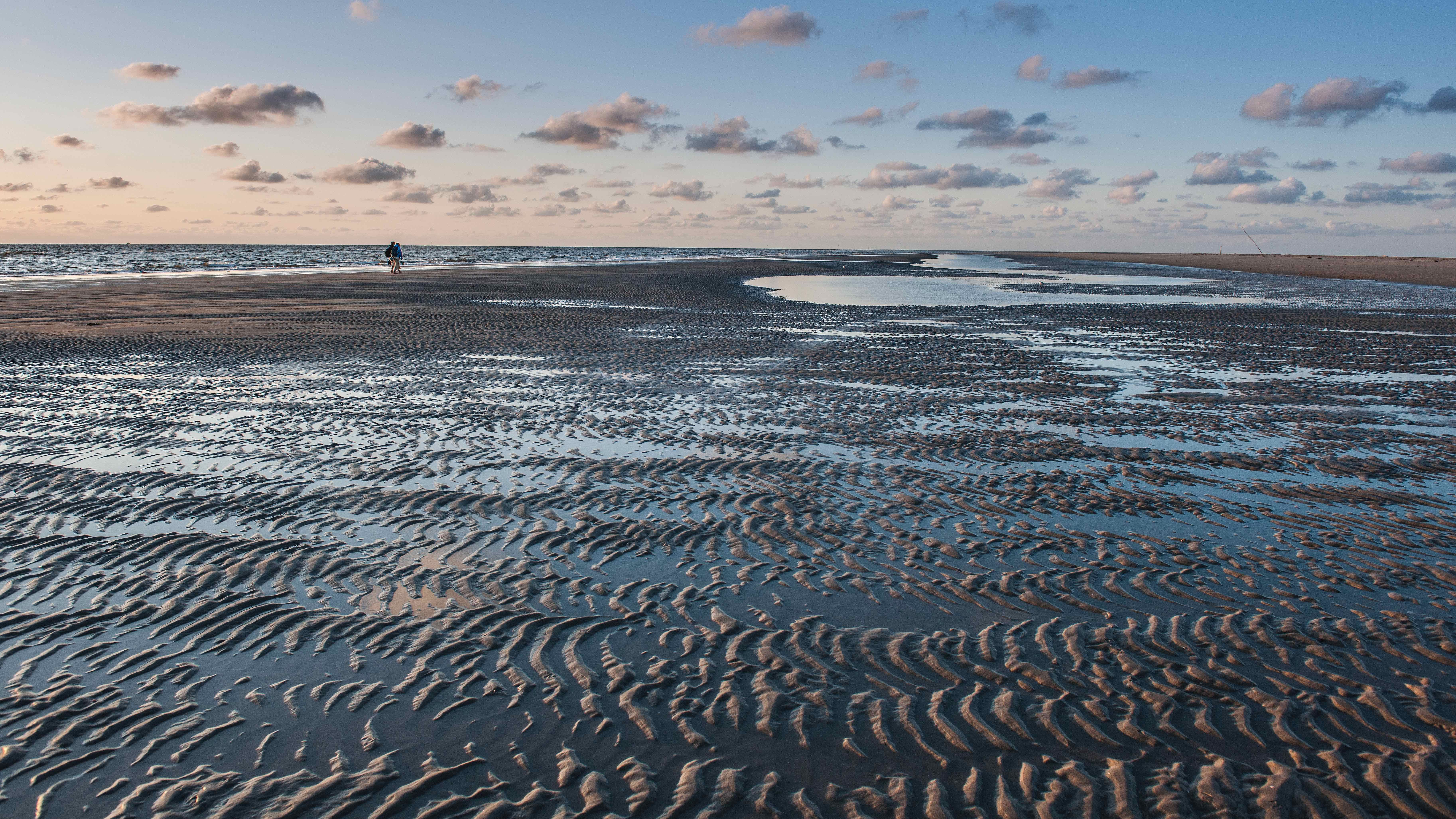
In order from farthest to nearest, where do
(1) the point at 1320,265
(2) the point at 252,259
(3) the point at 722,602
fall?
(1) the point at 1320,265 < (2) the point at 252,259 < (3) the point at 722,602

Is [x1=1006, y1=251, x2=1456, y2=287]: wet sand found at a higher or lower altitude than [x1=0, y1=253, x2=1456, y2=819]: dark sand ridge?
higher

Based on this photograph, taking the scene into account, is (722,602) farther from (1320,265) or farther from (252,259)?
(1320,265)

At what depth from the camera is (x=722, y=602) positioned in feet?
24.4

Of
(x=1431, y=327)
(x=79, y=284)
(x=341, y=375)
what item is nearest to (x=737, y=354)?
(x=341, y=375)

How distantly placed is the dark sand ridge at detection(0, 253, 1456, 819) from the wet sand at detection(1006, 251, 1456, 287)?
6015cm

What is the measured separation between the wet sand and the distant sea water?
5991 centimetres

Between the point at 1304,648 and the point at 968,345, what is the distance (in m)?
18.2

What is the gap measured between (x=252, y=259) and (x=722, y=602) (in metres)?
107

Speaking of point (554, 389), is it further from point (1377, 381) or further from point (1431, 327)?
point (1431, 327)

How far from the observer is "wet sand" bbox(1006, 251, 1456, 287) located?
6800 cm

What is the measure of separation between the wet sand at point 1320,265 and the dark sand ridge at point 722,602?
6015 cm

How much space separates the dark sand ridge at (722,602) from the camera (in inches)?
196

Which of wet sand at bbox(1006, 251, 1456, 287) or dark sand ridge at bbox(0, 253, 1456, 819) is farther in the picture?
wet sand at bbox(1006, 251, 1456, 287)

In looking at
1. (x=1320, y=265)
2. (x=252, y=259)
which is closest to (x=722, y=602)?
(x=252, y=259)
